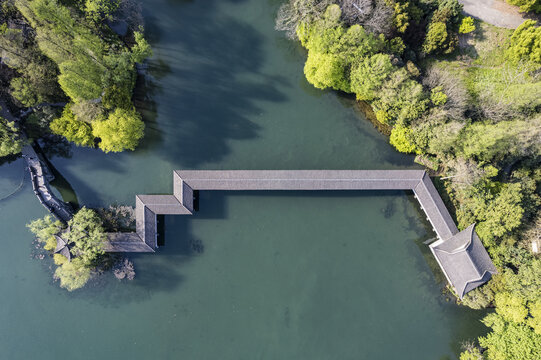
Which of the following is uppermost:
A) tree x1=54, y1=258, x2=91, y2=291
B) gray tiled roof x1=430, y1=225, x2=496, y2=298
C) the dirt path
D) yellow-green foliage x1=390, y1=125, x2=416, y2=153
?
the dirt path

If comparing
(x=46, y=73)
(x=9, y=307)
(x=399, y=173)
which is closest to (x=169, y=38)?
(x=46, y=73)

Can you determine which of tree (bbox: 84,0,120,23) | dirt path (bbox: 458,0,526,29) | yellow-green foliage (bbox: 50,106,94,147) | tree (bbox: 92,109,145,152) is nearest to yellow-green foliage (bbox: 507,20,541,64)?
dirt path (bbox: 458,0,526,29)

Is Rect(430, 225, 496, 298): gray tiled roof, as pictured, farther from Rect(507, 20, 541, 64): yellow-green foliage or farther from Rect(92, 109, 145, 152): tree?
Rect(92, 109, 145, 152): tree

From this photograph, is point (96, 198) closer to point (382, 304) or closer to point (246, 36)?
point (246, 36)

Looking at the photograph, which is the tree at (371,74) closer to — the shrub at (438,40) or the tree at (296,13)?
the shrub at (438,40)

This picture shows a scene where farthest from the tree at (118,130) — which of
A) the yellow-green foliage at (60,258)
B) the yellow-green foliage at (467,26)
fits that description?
the yellow-green foliage at (467,26)

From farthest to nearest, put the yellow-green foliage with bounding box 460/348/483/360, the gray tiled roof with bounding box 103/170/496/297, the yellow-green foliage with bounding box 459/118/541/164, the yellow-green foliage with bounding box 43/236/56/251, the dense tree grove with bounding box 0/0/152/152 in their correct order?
the yellow-green foliage with bounding box 460/348/483/360 → the gray tiled roof with bounding box 103/170/496/297 → the yellow-green foliage with bounding box 43/236/56/251 → the yellow-green foliage with bounding box 459/118/541/164 → the dense tree grove with bounding box 0/0/152/152
